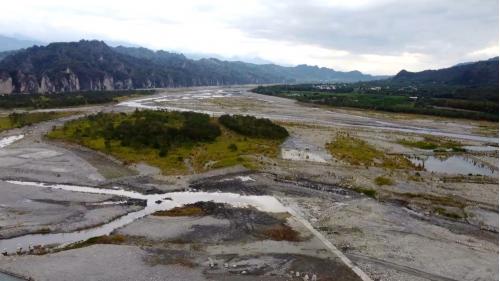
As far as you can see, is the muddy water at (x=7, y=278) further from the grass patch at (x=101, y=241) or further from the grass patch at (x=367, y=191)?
the grass patch at (x=367, y=191)

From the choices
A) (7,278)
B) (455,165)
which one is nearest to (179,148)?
(7,278)

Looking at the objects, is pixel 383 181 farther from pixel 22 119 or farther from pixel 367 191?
pixel 22 119

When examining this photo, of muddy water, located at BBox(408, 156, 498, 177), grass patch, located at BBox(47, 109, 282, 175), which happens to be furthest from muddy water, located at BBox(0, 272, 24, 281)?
muddy water, located at BBox(408, 156, 498, 177)

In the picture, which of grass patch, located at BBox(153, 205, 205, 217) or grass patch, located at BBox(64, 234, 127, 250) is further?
grass patch, located at BBox(153, 205, 205, 217)

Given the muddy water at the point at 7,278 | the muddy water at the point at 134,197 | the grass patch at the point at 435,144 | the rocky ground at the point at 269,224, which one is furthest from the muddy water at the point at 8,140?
the grass patch at the point at 435,144

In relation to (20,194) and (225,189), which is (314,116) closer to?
(225,189)

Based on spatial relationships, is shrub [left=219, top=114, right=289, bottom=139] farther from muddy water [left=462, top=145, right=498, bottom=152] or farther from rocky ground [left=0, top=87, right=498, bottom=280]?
muddy water [left=462, top=145, right=498, bottom=152]
